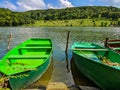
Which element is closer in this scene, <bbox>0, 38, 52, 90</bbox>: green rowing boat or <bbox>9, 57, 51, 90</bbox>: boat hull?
<bbox>9, 57, 51, 90</bbox>: boat hull

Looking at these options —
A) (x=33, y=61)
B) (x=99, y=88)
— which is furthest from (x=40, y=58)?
(x=99, y=88)

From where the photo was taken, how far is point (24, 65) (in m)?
18.7

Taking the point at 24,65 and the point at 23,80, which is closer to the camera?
the point at 23,80

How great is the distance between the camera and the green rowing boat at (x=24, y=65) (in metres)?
14.5

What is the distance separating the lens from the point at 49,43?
93.7 feet

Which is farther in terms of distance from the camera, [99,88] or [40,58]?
[40,58]

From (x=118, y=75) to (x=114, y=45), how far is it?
49.1ft

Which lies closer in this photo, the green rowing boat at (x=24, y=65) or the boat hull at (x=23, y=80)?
the boat hull at (x=23, y=80)

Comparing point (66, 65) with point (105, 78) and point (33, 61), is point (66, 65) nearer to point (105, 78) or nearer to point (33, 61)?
point (33, 61)

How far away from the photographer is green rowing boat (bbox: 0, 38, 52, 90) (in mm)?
14484

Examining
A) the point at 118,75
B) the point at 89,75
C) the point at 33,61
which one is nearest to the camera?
the point at 118,75

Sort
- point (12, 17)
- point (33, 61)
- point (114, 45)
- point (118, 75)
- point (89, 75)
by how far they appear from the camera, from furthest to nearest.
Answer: point (12, 17)
point (114, 45)
point (33, 61)
point (89, 75)
point (118, 75)

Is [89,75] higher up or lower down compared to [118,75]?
lower down

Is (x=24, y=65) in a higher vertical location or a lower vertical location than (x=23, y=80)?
higher
